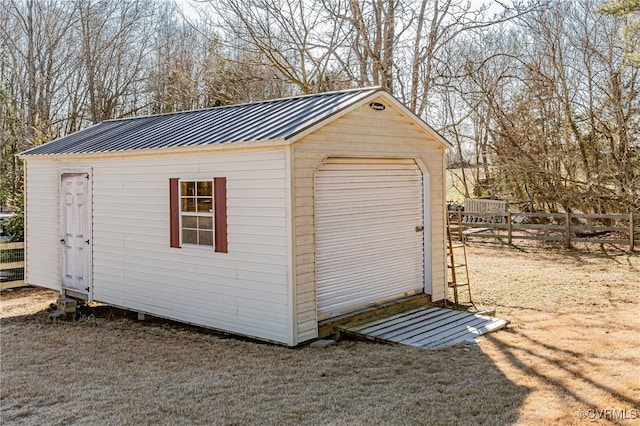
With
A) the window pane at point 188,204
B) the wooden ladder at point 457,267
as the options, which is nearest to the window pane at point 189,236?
the window pane at point 188,204

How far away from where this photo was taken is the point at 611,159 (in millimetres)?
17391

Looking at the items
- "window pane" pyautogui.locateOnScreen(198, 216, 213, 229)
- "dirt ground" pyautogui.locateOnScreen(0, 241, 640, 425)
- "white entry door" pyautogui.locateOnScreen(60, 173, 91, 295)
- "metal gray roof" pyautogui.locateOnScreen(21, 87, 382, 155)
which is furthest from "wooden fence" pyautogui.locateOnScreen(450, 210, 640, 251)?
"white entry door" pyautogui.locateOnScreen(60, 173, 91, 295)

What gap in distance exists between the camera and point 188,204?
26.7 ft

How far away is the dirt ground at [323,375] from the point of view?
15.9 feet

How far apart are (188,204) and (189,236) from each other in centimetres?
46

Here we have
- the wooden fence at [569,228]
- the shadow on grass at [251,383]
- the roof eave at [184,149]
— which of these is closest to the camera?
the shadow on grass at [251,383]

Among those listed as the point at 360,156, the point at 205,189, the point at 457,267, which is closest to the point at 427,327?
the point at 360,156

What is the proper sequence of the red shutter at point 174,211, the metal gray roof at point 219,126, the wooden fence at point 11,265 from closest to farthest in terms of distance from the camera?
the metal gray roof at point 219,126 < the red shutter at point 174,211 < the wooden fence at point 11,265

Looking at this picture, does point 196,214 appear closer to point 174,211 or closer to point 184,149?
point 174,211

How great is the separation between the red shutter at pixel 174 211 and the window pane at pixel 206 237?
418 millimetres

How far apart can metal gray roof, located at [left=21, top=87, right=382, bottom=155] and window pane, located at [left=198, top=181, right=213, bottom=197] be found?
0.57m

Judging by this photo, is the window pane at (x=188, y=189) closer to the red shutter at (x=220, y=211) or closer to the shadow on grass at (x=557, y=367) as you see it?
the red shutter at (x=220, y=211)

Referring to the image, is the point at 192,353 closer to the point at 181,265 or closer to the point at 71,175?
the point at 181,265

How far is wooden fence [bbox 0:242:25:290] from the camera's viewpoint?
1159 cm
